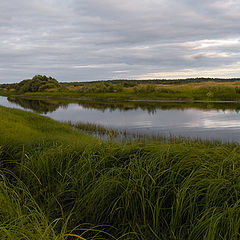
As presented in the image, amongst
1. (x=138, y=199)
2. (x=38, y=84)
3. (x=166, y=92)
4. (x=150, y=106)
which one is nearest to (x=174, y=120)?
(x=150, y=106)

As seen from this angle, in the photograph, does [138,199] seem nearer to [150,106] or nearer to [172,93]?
[150,106]

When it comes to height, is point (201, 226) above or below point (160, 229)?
above

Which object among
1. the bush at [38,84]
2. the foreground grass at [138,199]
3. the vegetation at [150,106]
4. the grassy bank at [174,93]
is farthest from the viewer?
the bush at [38,84]

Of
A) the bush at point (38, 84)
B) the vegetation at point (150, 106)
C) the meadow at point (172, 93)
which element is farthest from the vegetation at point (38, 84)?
the vegetation at point (150, 106)

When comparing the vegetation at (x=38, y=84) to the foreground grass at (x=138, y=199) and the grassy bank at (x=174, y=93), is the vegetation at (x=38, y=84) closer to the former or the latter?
the grassy bank at (x=174, y=93)

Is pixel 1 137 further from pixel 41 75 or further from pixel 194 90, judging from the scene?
pixel 41 75

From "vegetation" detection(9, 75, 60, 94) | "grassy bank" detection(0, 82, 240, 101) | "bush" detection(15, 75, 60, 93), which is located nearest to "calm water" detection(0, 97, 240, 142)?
"grassy bank" detection(0, 82, 240, 101)

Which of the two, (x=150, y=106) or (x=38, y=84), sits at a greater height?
(x=38, y=84)

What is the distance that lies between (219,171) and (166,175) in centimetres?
124

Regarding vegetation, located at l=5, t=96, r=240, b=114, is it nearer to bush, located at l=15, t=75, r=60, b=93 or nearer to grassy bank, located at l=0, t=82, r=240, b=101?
grassy bank, located at l=0, t=82, r=240, b=101

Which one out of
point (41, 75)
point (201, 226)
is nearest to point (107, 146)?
point (201, 226)

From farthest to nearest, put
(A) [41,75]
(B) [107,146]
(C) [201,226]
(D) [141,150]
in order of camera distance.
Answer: (A) [41,75] < (B) [107,146] < (D) [141,150] < (C) [201,226]

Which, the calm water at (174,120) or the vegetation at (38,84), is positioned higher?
the vegetation at (38,84)

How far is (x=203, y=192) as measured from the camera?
5.34 m
